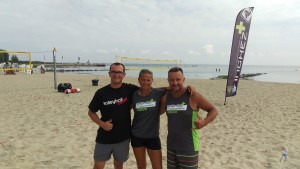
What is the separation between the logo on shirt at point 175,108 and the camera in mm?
2260

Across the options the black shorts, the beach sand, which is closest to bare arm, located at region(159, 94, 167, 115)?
the black shorts

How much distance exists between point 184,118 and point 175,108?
0.40 ft

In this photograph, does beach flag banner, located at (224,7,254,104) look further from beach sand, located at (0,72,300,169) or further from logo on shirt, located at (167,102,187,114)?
logo on shirt, located at (167,102,187,114)

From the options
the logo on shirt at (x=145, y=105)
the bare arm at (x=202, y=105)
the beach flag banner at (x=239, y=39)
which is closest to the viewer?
the bare arm at (x=202, y=105)

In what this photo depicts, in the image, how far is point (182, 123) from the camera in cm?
229

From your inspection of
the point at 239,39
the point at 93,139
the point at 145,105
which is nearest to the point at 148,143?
the point at 145,105

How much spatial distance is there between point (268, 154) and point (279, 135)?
1264mm

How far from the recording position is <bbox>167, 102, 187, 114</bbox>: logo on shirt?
89.0 inches

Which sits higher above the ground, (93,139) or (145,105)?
(145,105)

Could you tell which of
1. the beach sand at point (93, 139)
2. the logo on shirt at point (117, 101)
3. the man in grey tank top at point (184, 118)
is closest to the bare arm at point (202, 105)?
the man in grey tank top at point (184, 118)

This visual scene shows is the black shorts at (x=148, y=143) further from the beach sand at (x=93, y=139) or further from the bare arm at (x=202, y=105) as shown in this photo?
the beach sand at (x=93, y=139)

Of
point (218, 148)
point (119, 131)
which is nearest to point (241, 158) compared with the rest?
point (218, 148)

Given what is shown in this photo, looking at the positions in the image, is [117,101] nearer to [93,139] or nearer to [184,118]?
[184,118]

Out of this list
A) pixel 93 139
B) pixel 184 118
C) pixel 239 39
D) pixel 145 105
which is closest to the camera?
pixel 184 118
